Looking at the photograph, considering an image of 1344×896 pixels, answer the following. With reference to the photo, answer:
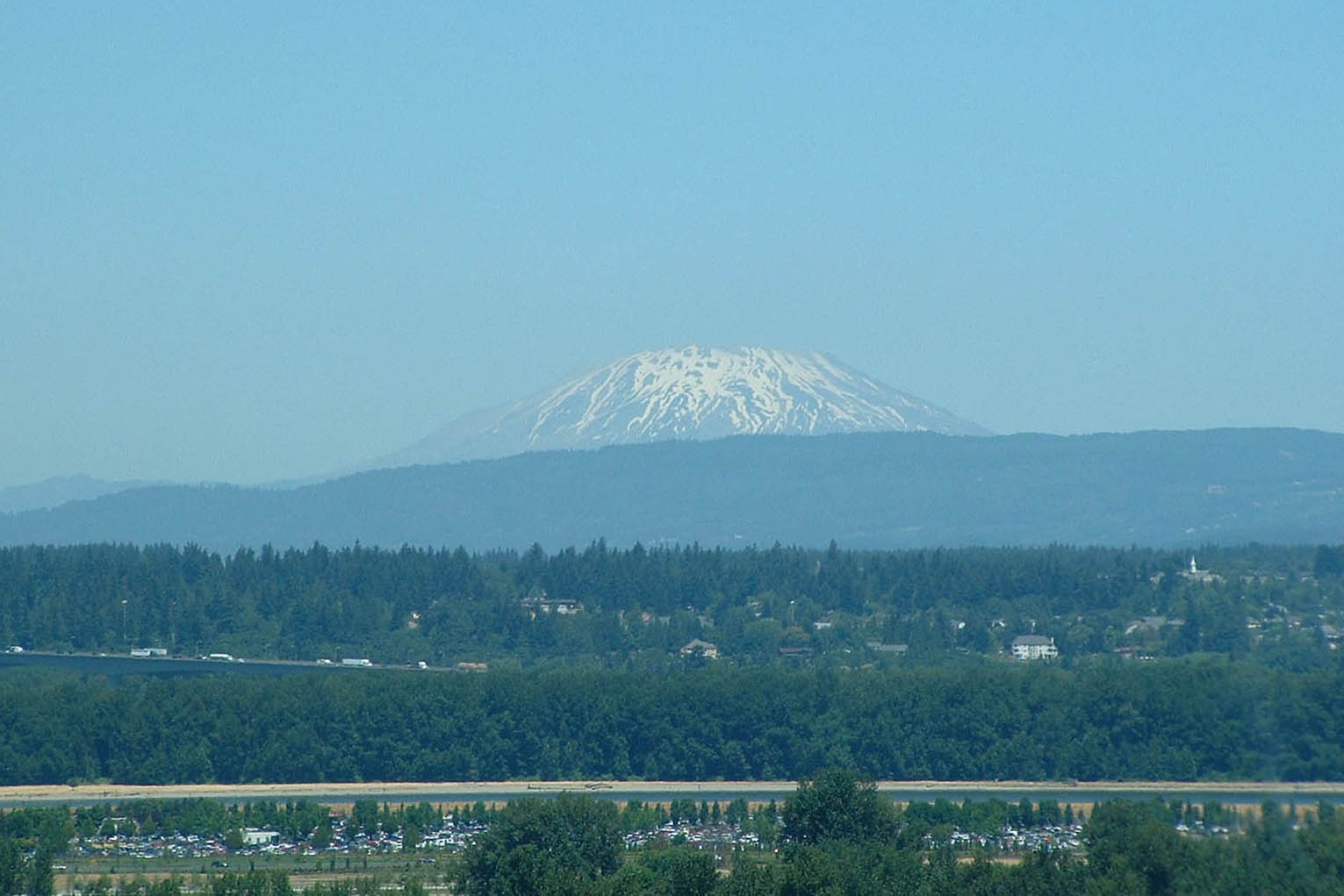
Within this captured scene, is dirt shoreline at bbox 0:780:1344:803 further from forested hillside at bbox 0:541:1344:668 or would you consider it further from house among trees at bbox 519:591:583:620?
house among trees at bbox 519:591:583:620

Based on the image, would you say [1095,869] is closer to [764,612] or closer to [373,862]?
[373,862]

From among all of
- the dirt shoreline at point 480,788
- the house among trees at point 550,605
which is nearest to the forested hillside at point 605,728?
the dirt shoreline at point 480,788

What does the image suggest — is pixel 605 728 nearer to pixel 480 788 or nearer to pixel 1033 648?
pixel 480 788

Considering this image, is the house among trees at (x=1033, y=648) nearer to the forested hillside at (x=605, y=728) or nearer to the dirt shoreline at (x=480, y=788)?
the forested hillside at (x=605, y=728)

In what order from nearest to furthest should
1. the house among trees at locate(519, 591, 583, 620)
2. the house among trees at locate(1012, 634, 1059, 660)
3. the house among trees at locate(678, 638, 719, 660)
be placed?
the house among trees at locate(1012, 634, 1059, 660) < the house among trees at locate(678, 638, 719, 660) < the house among trees at locate(519, 591, 583, 620)

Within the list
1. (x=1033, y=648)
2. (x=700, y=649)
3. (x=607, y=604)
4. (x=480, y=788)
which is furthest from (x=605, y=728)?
(x=607, y=604)

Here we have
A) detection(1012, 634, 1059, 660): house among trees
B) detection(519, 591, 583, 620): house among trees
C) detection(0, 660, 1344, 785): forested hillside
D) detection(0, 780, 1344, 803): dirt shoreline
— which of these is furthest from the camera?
detection(519, 591, 583, 620): house among trees

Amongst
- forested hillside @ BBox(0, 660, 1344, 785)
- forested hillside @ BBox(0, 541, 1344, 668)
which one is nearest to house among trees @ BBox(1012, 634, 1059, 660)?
forested hillside @ BBox(0, 541, 1344, 668)
